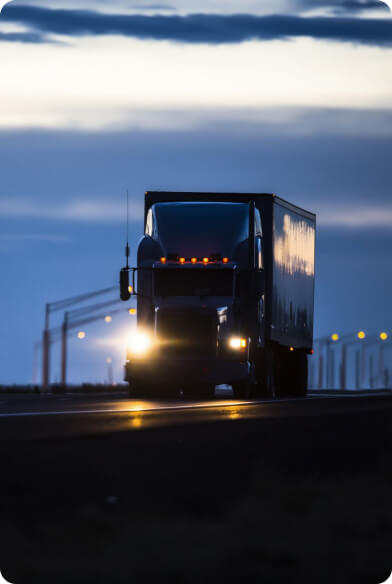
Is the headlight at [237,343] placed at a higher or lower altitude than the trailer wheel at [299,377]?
higher

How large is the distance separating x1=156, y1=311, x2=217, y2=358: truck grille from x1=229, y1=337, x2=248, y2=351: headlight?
55 cm

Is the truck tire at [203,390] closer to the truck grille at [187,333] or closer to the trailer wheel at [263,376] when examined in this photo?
the trailer wheel at [263,376]

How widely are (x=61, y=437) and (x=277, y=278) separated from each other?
20022 mm

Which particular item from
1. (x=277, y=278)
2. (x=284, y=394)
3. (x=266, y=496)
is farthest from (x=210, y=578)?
(x=284, y=394)

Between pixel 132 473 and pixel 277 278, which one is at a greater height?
pixel 277 278

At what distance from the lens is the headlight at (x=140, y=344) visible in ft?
121

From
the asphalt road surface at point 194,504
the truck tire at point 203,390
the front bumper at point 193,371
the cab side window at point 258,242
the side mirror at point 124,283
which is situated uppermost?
the cab side window at point 258,242

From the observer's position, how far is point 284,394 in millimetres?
44219

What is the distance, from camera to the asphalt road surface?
27.7ft

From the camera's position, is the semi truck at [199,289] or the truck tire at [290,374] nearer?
the semi truck at [199,289]

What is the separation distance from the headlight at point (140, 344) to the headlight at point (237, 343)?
2.00 meters

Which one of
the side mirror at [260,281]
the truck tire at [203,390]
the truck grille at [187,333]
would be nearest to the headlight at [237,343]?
the truck grille at [187,333]

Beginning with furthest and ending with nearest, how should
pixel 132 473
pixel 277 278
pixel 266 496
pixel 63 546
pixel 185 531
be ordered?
pixel 277 278 < pixel 132 473 < pixel 266 496 < pixel 185 531 < pixel 63 546

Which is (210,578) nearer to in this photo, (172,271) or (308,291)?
(172,271)
